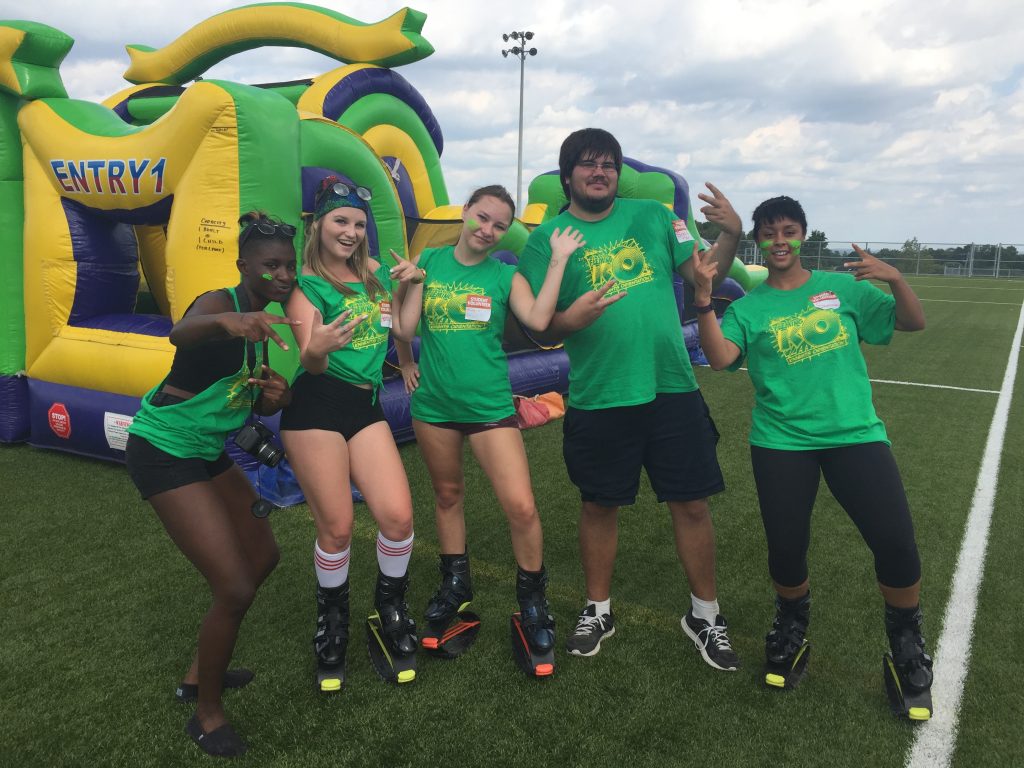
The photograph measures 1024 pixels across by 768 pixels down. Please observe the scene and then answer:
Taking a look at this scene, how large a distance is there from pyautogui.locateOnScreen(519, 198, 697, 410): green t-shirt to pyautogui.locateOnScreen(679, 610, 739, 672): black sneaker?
1.02 meters

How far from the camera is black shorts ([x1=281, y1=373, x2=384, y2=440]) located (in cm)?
267

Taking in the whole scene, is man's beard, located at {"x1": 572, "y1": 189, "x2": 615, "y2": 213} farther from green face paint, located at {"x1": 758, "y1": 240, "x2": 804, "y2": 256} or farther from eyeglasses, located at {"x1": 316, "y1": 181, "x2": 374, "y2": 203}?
eyeglasses, located at {"x1": 316, "y1": 181, "x2": 374, "y2": 203}

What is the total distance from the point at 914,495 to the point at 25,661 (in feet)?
17.1

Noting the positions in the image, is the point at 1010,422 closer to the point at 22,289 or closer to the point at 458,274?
the point at 458,274

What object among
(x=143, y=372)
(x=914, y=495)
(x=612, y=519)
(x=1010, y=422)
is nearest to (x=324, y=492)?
(x=612, y=519)

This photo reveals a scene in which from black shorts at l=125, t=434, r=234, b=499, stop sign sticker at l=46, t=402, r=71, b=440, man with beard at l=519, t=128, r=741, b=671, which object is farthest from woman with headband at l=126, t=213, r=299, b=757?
stop sign sticker at l=46, t=402, r=71, b=440

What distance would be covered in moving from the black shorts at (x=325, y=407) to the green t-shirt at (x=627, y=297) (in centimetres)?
85

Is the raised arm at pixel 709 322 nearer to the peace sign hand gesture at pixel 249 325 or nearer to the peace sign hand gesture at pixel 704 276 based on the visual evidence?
the peace sign hand gesture at pixel 704 276

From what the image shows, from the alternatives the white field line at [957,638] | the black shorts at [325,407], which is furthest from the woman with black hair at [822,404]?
the black shorts at [325,407]

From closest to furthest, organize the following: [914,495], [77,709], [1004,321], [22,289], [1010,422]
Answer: [77,709]
[914,495]
[22,289]
[1010,422]
[1004,321]

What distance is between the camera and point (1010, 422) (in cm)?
725

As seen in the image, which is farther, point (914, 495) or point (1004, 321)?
point (1004, 321)

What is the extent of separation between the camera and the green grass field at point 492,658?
8.20 ft

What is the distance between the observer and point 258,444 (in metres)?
2.64
